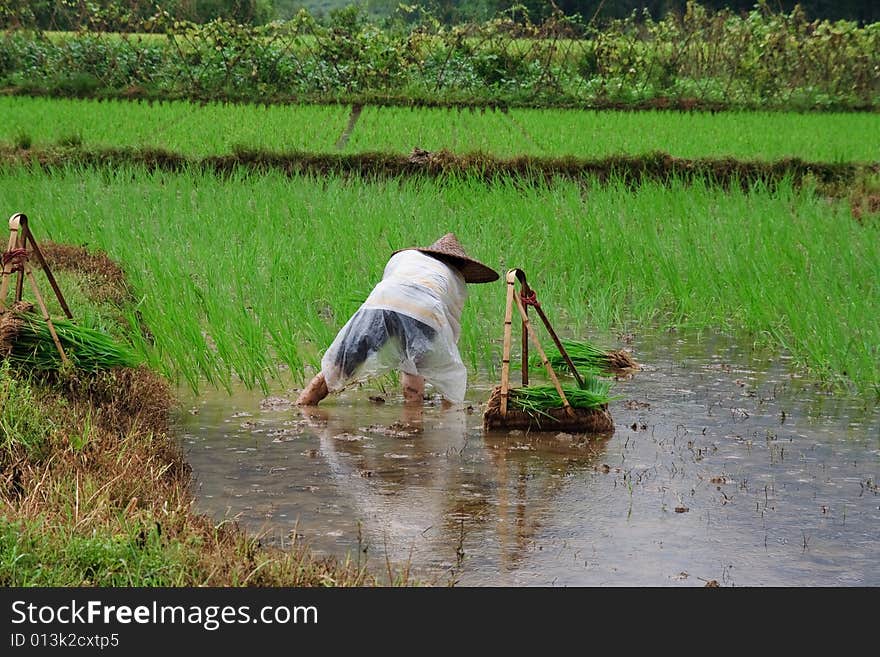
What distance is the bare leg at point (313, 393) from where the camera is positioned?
14.9 ft

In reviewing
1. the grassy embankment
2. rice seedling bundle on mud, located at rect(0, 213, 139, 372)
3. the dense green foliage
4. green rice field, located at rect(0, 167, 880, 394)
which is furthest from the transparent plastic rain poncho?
the dense green foliage

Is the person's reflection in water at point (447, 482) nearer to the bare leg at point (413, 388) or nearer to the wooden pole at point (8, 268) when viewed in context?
the bare leg at point (413, 388)

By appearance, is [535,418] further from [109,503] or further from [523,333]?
[109,503]

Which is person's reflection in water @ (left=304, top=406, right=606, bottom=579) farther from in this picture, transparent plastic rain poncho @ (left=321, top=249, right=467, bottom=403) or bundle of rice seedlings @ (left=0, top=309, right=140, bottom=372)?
bundle of rice seedlings @ (left=0, top=309, right=140, bottom=372)

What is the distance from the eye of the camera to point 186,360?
5027 mm

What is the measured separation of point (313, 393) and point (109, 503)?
62.2 inches

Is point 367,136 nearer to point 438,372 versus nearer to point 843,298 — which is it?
point 843,298

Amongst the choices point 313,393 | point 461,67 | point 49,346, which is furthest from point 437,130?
point 49,346

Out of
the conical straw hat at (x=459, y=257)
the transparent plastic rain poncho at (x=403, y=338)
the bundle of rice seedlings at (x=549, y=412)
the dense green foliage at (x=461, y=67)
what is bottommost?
the dense green foliage at (x=461, y=67)

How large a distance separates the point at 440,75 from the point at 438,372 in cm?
1318


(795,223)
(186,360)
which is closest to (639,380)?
(186,360)

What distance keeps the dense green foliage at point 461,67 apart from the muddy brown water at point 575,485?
11.7m

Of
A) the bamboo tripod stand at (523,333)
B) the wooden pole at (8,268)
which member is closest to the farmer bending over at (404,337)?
the bamboo tripod stand at (523,333)

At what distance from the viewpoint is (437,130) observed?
11742mm
